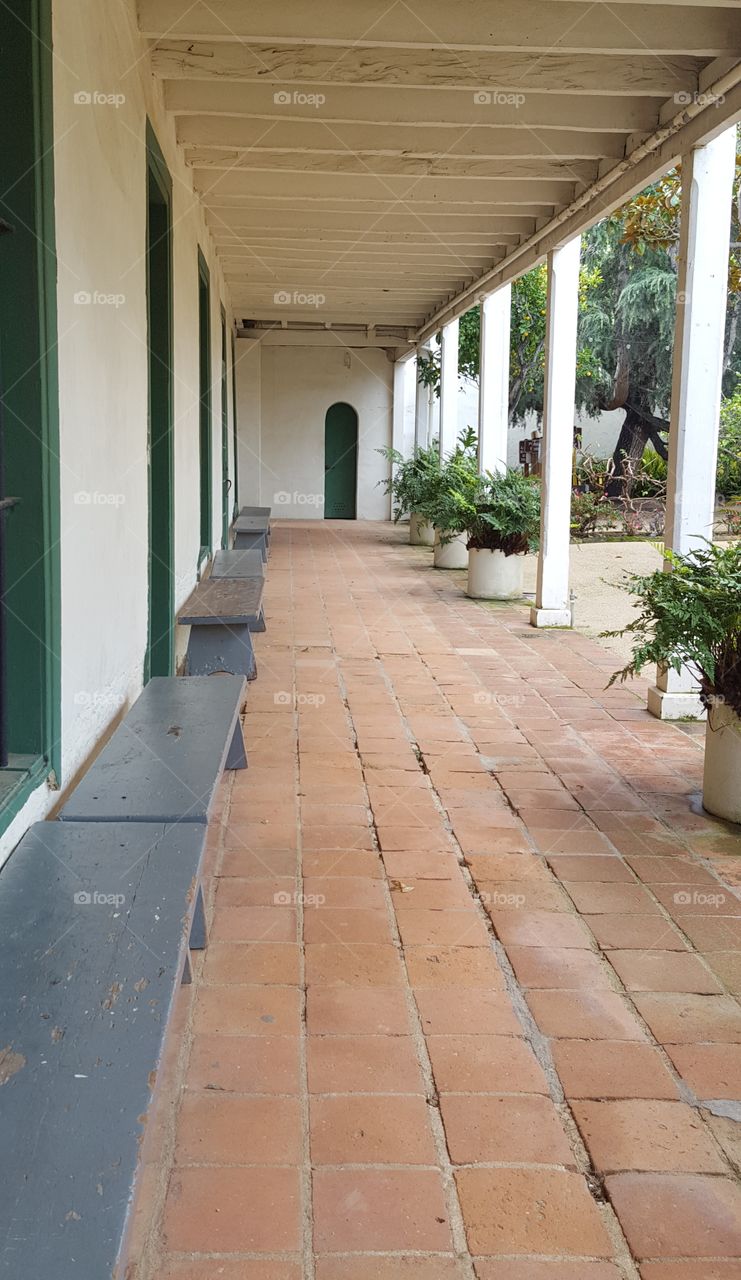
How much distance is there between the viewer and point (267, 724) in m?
5.92

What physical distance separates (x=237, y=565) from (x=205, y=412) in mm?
1939

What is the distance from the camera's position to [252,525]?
12.9 metres

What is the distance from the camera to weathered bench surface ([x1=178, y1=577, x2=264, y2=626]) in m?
6.00

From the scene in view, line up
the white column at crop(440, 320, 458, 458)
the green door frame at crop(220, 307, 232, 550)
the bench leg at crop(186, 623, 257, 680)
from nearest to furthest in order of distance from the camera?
the bench leg at crop(186, 623, 257, 680) → the green door frame at crop(220, 307, 232, 550) → the white column at crop(440, 320, 458, 458)

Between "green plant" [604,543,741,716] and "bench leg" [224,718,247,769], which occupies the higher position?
"green plant" [604,543,741,716]

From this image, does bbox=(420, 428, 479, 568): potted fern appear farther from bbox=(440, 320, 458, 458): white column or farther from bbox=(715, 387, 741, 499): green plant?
bbox=(715, 387, 741, 499): green plant

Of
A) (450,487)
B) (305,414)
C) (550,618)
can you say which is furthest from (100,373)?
(305,414)

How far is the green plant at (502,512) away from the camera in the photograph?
10258 mm

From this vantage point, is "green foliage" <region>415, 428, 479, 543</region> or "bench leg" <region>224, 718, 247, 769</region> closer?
"bench leg" <region>224, 718, 247, 769</region>

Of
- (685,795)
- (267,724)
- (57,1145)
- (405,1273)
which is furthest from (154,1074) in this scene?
(267,724)

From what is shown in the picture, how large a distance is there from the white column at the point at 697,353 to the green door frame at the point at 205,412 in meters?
4.16

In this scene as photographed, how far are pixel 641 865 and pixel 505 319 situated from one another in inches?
359

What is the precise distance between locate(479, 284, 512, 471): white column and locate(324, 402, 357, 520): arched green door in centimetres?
909

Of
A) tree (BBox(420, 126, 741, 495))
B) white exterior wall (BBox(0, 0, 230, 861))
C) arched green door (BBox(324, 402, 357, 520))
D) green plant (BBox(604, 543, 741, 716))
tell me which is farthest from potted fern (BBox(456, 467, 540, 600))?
arched green door (BBox(324, 402, 357, 520))
